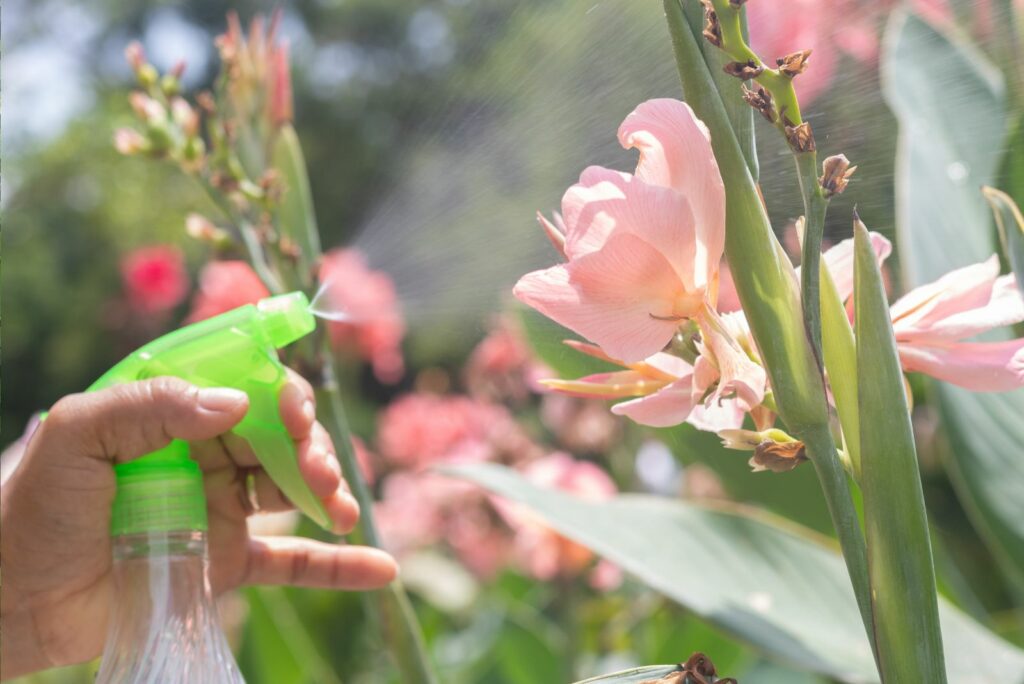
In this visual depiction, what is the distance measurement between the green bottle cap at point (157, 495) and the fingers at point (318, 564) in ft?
0.46

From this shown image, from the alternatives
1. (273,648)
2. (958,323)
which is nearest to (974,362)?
(958,323)

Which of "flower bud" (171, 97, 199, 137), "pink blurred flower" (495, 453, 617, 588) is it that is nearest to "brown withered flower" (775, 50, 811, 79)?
"flower bud" (171, 97, 199, 137)

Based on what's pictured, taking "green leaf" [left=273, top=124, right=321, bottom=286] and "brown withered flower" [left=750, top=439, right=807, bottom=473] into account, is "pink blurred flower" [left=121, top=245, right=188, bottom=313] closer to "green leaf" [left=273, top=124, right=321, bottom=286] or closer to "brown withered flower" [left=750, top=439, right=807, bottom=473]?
"green leaf" [left=273, top=124, right=321, bottom=286]

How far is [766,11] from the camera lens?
0.41 metres

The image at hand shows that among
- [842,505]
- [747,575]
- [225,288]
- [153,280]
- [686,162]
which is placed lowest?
[153,280]

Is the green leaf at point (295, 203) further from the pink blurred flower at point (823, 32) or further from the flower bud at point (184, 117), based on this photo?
the pink blurred flower at point (823, 32)

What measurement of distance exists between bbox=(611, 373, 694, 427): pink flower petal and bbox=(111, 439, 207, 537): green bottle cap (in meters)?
0.21

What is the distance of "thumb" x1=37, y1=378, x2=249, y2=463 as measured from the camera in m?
0.43

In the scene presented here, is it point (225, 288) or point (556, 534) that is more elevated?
point (225, 288)

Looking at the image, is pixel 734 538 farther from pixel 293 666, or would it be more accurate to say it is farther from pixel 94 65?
pixel 94 65

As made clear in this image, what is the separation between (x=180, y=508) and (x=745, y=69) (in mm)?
293

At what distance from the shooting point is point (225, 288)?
4.37ft

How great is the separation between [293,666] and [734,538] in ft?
2.45

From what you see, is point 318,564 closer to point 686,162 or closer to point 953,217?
point 686,162
